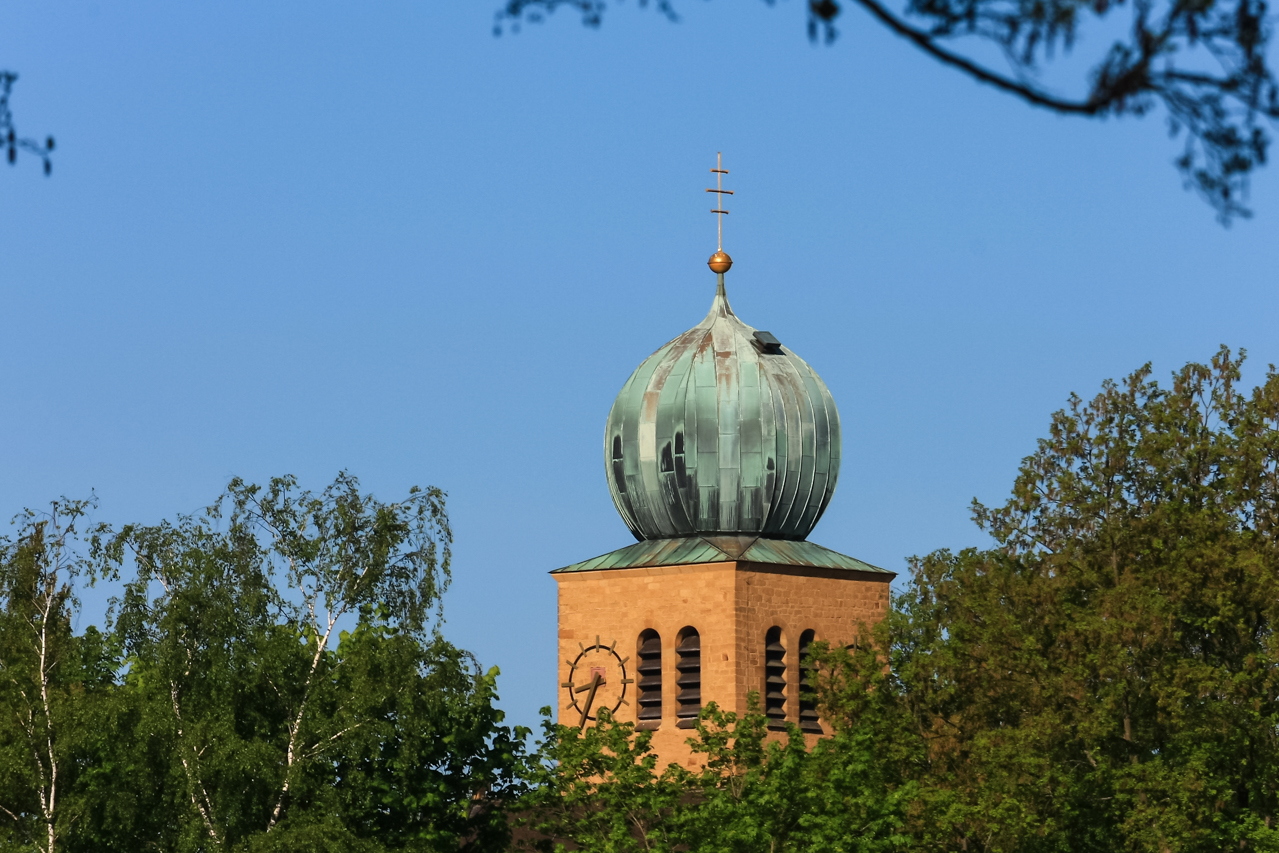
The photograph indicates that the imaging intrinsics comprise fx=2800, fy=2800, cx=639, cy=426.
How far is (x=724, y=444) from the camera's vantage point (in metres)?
55.0

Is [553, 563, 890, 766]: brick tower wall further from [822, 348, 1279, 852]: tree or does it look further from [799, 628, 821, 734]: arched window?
[822, 348, 1279, 852]: tree

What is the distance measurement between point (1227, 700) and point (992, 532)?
7371mm

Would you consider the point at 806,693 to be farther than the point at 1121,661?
Yes

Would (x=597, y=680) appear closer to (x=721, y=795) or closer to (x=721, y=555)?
(x=721, y=555)

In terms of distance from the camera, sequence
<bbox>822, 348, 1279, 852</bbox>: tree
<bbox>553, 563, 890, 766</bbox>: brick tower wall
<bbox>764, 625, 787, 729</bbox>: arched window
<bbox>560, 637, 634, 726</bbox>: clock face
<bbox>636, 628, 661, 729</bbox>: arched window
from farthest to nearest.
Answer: <bbox>560, 637, 634, 726</bbox>: clock face → <bbox>636, 628, 661, 729</bbox>: arched window → <bbox>764, 625, 787, 729</bbox>: arched window → <bbox>553, 563, 890, 766</bbox>: brick tower wall → <bbox>822, 348, 1279, 852</bbox>: tree

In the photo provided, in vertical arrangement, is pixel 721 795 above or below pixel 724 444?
below

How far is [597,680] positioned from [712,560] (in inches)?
134

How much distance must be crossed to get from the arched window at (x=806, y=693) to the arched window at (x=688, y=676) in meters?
2.03

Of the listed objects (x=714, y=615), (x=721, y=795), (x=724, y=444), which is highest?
(x=724, y=444)

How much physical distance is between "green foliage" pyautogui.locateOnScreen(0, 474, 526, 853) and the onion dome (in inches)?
388

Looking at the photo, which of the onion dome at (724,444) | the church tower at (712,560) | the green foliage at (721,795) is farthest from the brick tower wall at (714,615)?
the green foliage at (721,795)

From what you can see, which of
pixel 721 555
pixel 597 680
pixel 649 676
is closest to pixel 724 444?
pixel 721 555

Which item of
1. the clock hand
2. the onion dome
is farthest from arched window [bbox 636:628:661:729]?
the onion dome

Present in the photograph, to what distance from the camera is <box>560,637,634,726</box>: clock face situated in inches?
2157
